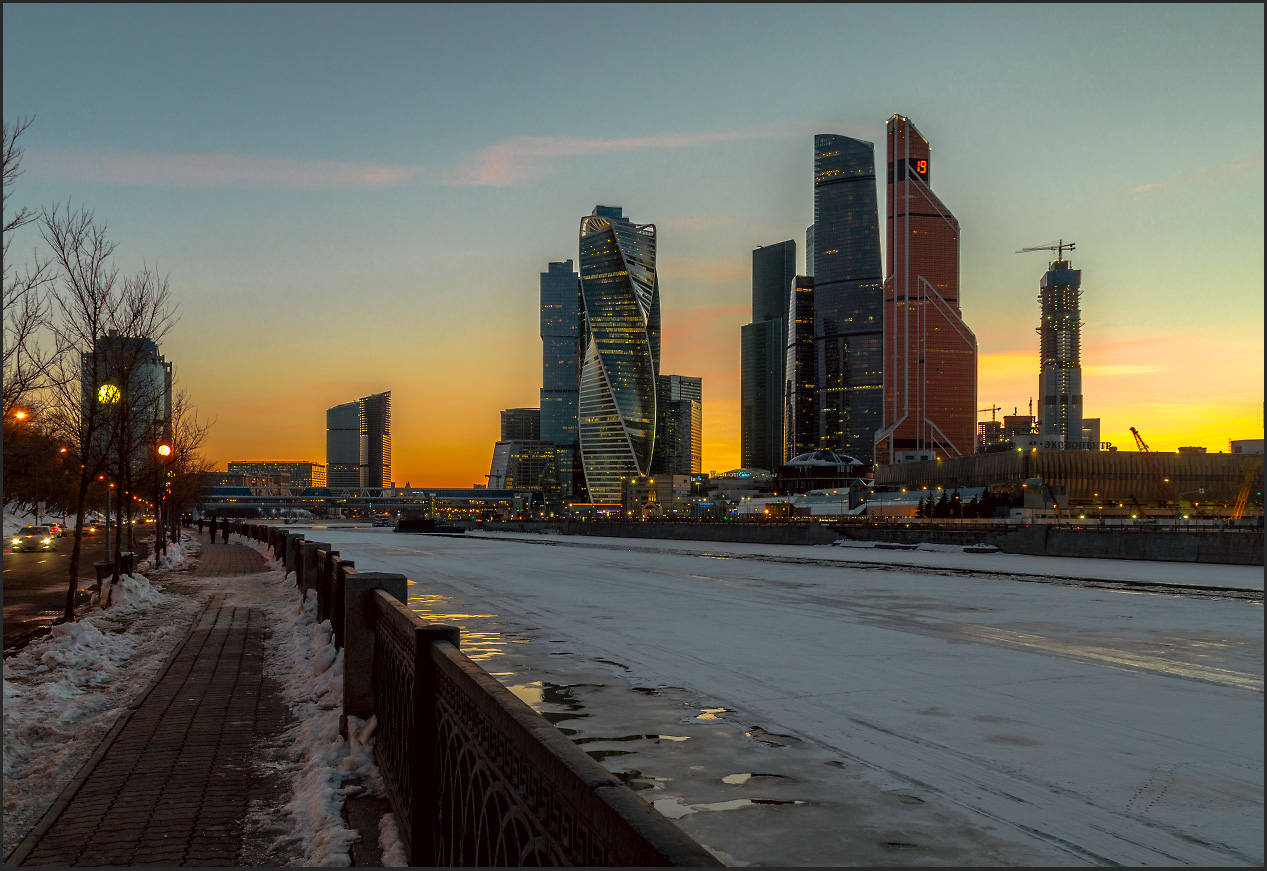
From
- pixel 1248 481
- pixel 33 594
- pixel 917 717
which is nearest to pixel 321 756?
pixel 917 717

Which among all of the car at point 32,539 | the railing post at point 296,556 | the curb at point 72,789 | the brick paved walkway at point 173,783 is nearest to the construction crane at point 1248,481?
the railing post at point 296,556

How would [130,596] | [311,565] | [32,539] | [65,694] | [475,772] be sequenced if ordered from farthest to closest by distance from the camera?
1. [32,539]
2. [130,596]
3. [311,565]
4. [65,694]
5. [475,772]

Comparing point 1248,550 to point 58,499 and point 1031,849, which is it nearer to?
point 1031,849

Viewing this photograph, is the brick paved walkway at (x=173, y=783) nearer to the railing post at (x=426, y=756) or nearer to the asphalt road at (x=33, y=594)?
the railing post at (x=426, y=756)

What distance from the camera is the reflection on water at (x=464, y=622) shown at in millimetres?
13054

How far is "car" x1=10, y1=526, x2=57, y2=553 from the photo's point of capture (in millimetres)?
48000

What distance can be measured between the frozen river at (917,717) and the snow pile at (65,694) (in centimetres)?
416

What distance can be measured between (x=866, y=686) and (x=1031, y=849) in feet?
16.5

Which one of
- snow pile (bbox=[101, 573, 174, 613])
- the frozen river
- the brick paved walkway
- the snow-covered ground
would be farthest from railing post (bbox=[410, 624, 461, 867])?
snow pile (bbox=[101, 573, 174, 613])

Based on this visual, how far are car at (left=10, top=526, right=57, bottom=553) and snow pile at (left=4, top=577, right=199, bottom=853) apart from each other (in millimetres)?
37062

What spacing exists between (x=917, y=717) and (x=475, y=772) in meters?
6.05

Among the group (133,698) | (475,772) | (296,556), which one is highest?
(475,772)

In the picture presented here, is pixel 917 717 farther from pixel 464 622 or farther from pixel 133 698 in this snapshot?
pixel 464 622

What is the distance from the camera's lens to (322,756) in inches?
292
